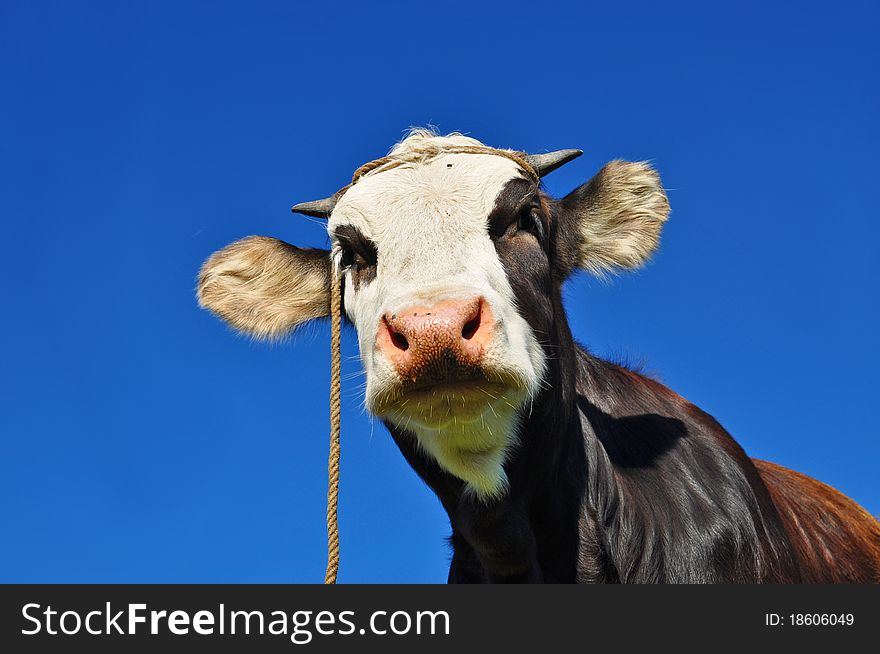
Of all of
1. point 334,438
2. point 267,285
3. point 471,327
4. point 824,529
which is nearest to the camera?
point 471,327

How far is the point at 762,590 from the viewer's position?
5.64 m

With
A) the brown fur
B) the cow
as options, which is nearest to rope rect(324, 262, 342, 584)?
the cow

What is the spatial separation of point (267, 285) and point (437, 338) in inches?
113

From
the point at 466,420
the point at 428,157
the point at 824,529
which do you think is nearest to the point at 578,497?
the point at 466,420

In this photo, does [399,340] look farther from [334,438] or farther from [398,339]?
[334,438]

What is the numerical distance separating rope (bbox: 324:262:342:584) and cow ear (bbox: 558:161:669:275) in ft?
5.61

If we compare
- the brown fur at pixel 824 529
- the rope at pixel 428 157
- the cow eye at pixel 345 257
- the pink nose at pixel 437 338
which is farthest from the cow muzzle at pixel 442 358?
the brown fur at pixel 824 529

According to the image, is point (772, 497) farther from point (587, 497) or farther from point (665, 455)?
point (587, 497)

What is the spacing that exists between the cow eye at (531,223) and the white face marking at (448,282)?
226mm

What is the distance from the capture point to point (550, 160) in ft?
22.0

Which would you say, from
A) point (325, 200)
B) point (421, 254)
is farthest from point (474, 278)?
point (325, 200)

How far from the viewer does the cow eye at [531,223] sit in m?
5.94

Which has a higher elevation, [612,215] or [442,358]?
[612,215]

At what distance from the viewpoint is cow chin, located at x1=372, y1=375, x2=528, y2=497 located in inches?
192
